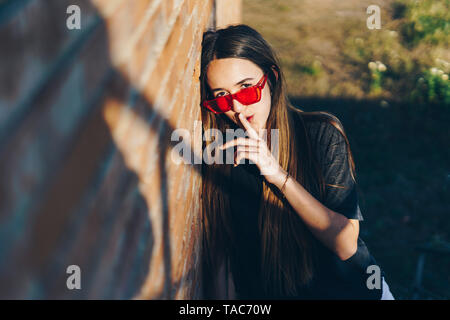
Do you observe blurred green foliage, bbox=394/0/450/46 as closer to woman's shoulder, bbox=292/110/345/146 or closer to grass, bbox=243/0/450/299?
grass, bbox=243/0/450/299

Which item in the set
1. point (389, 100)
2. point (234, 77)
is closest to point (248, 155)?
point (234, 77)

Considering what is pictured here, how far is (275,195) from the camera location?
2.36 meters

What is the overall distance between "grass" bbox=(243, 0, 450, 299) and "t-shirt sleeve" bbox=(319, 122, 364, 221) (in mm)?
774

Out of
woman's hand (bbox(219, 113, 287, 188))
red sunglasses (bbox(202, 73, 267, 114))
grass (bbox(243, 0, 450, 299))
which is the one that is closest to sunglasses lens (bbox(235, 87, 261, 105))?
red sunglasses (bbox(202, 73, 267, 114))

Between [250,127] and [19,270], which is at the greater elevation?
[250,127]

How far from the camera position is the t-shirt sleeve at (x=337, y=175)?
234cm

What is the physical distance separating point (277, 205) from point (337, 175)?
379 mm

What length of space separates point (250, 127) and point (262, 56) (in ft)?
1.35

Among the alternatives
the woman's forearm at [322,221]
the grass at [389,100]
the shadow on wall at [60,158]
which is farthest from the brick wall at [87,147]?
the grass at [389,100]

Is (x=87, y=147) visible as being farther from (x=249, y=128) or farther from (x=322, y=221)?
(x=322, y=221)

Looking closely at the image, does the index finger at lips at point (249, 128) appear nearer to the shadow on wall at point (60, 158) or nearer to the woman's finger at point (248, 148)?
the woman's finger at point (248, 148)
